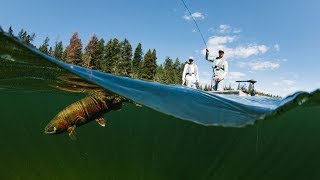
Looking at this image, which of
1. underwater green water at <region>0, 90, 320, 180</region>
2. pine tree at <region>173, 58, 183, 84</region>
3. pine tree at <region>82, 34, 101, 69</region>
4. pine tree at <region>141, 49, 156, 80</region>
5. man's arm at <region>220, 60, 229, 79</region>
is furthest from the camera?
pine tree at <region>173, 58, 183, 84</region>

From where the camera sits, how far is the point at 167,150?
7.75 metres

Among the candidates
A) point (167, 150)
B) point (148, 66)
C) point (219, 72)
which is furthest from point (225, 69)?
point (148, 66)

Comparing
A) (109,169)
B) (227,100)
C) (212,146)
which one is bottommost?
(109,169)

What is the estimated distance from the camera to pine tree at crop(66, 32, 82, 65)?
111562 millimetres

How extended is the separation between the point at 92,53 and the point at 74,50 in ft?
18.0

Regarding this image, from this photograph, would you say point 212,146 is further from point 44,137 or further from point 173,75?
point 173,75

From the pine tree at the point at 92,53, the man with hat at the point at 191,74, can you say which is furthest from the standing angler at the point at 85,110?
the pine tree at the point at 92,53

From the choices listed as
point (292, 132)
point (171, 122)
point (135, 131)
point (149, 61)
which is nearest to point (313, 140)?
point (292, 132)

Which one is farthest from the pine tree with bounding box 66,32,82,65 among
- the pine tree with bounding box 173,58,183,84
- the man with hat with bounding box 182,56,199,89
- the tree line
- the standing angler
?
the standing angler

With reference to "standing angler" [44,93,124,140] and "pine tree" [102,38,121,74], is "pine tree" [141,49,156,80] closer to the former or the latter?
"pine tree" [102,38,121,74]

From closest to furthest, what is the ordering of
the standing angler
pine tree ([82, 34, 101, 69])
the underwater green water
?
the standing angler → the underwater green water → pine tree ([82, 34, 101, 69])

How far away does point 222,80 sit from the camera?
432 inches

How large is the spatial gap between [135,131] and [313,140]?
3.79m

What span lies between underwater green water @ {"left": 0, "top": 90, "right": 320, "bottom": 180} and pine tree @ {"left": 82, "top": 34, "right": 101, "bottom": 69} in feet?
331
